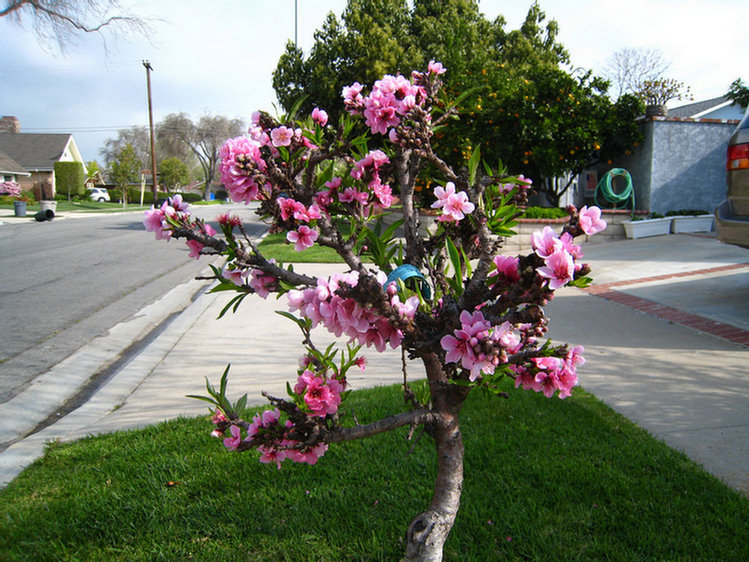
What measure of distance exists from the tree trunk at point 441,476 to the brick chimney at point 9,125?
7148cm

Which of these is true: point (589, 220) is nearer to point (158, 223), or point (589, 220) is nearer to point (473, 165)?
point (473, 165)

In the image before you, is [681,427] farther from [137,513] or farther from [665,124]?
[665,124]

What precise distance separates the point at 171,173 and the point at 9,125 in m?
17.7

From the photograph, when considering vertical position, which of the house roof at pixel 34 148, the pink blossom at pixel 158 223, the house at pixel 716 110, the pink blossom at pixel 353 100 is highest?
the house roof at pixel 34 148

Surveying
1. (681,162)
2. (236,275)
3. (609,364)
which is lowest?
(609,364)

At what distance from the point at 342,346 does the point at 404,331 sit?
4.07 meters

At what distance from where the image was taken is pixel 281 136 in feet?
6.67

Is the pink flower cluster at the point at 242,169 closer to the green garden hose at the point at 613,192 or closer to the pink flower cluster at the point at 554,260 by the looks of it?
the pink flower cluster at the point at 554,260

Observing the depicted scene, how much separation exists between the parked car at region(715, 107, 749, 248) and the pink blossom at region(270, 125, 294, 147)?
4.71 meters

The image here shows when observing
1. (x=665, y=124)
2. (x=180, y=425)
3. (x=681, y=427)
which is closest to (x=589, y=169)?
(x=665, y=124)

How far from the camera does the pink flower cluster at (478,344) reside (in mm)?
1402

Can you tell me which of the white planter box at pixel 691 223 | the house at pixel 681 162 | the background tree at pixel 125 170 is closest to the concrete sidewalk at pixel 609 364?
the white planter box at pixel 691 223

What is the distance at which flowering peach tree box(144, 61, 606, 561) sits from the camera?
1464mm

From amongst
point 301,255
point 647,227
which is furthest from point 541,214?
point 301,255
